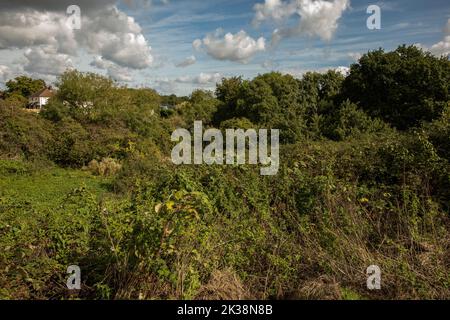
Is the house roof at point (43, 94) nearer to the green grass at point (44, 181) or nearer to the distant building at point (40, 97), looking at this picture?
the distant building at point (40, 97)

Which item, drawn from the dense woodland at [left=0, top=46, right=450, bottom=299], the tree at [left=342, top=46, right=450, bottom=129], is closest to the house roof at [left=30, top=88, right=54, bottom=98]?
the tree at [left=342, top=46, right=450, bottom=129]

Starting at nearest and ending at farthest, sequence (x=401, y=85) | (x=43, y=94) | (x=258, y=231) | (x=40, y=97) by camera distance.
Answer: (x=258, y=231)
(x=401, y=85)
(x=40, y=97)
(x=43, y=94)

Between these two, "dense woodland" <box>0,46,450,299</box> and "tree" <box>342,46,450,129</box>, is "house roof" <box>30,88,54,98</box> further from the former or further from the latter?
"dense woodland" <box>0,46,450,299</box>

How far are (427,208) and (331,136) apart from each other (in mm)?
15262

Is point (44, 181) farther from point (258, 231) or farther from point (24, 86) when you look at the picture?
point (24, 86)

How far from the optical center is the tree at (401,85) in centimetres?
2114

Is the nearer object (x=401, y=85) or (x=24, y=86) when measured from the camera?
(x=401, y=85)

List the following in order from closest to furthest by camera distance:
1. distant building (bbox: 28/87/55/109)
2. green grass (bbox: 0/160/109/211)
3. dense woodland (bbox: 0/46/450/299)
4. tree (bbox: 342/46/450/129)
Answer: dense woodland (bbox: 0/46/450/299)
green grass (bbox: 0/160/109/211)
tree (bbox: 342/46/450/129)
distant building (bbox: 28/87/55/109)

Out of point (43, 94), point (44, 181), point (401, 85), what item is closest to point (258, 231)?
point (44, 181)

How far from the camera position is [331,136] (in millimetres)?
20641

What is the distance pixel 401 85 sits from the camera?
2302 centimetres

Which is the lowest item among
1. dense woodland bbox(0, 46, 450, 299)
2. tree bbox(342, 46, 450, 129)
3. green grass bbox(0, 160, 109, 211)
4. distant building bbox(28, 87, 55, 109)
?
green grass bbox(0, 160, 109, 211)

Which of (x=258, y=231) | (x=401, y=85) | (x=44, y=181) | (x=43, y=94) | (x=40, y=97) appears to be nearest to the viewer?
(x=258, y=231)

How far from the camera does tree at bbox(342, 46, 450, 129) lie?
2114cm
